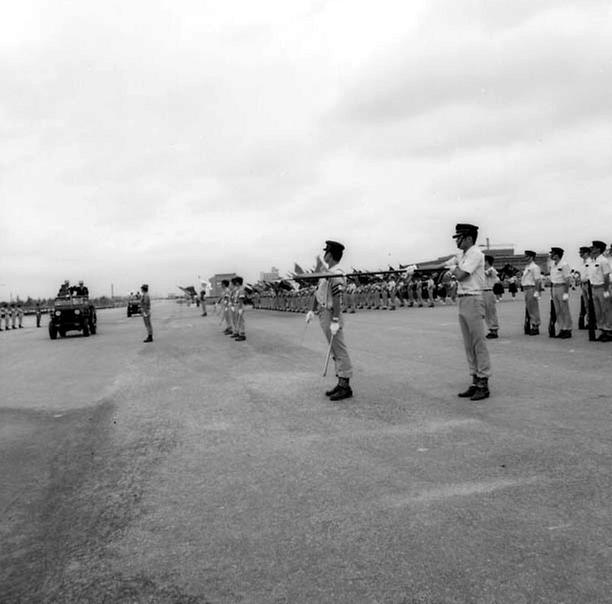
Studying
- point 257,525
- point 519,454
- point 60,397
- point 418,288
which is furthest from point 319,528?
point 418,288

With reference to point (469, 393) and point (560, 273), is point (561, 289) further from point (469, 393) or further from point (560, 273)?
point (469, 393)

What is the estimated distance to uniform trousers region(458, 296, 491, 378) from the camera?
769 cm

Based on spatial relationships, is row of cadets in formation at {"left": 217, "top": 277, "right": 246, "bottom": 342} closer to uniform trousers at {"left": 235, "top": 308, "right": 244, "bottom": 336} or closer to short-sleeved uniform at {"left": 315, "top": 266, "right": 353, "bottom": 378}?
uniform trousers at {"left": 235, "top": 308, "right": 244, "bottom": 336}

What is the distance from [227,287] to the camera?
2186cm

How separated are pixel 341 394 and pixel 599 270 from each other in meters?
8.49

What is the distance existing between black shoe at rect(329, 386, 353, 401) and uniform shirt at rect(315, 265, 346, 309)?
1.22 meters

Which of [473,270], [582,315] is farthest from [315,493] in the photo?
[582,315]

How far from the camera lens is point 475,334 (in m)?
7.82

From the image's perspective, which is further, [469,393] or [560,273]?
[560,273]

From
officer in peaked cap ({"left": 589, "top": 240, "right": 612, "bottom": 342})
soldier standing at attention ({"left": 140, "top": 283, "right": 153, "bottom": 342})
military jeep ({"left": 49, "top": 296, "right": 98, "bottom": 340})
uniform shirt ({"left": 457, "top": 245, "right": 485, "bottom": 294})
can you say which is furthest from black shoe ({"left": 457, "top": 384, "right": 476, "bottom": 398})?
military jeep ({"left": 49, "top": 296, "right": 98, "bottom": 340})

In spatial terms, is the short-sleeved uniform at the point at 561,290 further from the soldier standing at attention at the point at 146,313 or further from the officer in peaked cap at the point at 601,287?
the soldier standing at attention at the point at 146,313

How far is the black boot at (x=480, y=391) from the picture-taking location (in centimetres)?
751

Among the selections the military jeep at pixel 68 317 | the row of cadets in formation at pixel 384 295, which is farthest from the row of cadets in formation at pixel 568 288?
the military jeep at pixel 68 317

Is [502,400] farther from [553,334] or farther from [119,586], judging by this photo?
Result: [553,334]
